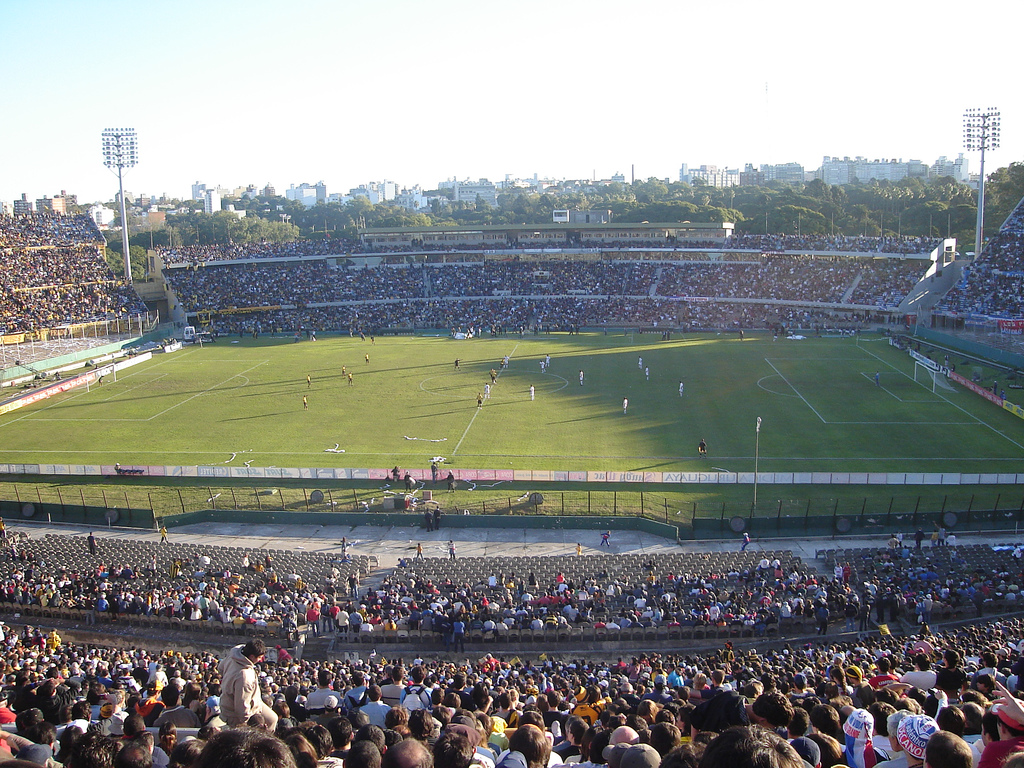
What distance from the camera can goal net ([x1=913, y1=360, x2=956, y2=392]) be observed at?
53.6m

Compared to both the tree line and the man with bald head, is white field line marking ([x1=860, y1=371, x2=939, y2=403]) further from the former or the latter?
the tree line

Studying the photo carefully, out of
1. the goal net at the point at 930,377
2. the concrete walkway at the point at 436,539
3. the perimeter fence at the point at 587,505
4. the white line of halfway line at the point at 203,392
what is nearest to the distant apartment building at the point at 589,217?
the white line of halfway line at the point at 203,392

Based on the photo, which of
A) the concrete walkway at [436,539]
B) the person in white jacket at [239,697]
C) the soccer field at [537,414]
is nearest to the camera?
the person in white jacket at [239,697]

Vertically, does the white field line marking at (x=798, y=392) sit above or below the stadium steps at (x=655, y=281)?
below

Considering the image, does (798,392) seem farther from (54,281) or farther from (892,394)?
(54,281)

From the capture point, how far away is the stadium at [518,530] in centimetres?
1030

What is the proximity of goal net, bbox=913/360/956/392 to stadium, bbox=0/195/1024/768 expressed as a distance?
0.34 m

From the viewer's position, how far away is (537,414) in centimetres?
4822

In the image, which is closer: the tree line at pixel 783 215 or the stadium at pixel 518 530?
the stadium at pixel 518 530

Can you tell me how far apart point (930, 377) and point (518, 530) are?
38281 mm

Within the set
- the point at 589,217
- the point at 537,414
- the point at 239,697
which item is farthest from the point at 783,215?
the point at 239,697

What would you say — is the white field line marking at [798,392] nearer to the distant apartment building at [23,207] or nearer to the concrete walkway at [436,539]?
the concrete walkway at [436,539]

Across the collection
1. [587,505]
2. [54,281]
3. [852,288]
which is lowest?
[587,505]

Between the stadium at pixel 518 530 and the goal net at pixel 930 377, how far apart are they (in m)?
0.34
